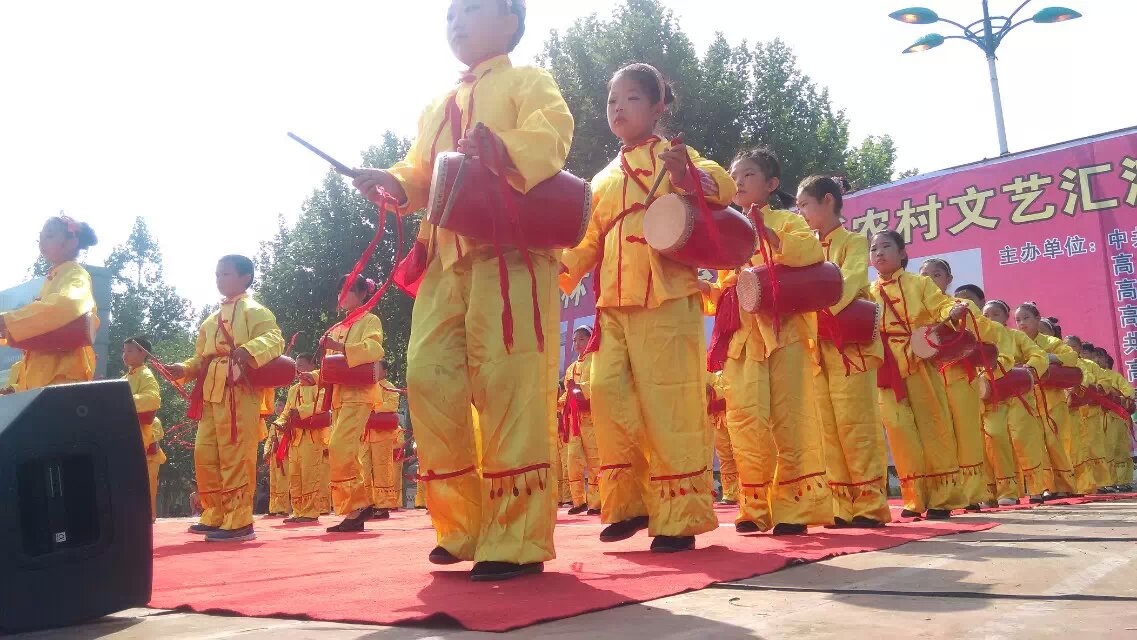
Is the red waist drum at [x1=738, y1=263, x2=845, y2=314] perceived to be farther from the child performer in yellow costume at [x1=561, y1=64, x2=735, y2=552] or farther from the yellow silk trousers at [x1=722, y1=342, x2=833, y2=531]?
the child performer in yellow costume at [x1=561, y1=64, x2=735, y2=552]

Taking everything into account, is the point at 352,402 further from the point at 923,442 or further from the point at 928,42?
the point at 928,42

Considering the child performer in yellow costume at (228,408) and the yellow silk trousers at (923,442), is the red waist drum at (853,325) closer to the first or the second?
the yellow silk trousers at (923,442)

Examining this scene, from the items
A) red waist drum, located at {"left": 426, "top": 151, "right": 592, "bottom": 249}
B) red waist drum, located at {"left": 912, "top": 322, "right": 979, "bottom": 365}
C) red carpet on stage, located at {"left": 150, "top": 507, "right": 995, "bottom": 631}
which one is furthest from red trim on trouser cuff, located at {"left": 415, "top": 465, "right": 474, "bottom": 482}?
red waist drum, located at {"left": 912, "top": 322, "right": 979, "bottom": 365}

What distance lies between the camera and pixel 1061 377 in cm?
960

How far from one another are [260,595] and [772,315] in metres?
2.73

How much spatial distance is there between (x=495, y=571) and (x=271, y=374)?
12.6ft

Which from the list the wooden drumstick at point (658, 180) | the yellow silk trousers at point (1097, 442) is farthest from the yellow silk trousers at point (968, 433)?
the yellow silk trousers at point (1097, 442)

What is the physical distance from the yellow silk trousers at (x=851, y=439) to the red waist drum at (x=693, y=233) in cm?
169

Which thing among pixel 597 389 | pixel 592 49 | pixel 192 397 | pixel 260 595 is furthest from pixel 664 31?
pixel 260 595

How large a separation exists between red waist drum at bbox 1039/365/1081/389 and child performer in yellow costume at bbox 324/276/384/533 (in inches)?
255

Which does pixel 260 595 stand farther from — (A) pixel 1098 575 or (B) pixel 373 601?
(A) pixel 1098 575

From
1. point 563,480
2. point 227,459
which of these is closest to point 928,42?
point 563,480

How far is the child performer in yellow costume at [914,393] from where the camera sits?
6039 millimetres

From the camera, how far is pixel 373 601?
250 cm
